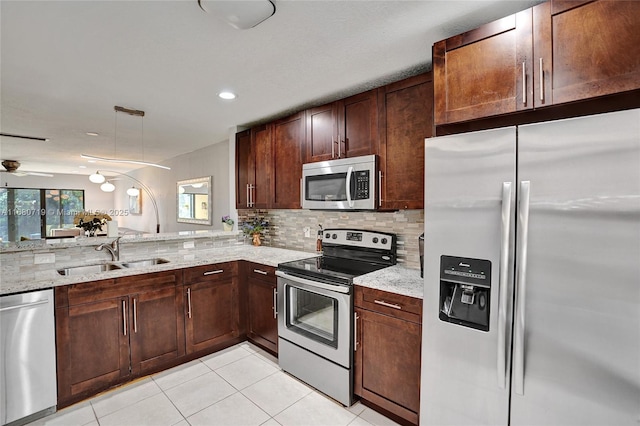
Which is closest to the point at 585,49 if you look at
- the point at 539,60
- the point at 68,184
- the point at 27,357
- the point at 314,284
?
the point at 539,60

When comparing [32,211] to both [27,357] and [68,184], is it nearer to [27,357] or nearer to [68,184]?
[68,184]

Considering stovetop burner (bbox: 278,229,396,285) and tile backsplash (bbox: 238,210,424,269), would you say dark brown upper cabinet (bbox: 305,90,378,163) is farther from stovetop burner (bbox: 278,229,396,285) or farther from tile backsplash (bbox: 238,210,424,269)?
stovetop burner (bbox: 278,229,396,285)

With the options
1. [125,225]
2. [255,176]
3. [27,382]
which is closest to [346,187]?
[255,176]

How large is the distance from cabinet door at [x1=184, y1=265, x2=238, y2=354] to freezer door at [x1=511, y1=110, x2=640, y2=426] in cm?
244

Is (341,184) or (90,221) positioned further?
(90,221)

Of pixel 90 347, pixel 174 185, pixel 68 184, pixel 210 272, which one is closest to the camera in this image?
pixel 90 347

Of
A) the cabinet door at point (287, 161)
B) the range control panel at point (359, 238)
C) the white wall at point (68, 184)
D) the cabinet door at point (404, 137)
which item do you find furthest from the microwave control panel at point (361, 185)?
the white wall at point (68, 184)

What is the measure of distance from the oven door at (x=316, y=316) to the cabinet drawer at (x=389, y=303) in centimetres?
9

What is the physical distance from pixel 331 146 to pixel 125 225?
8725 mm

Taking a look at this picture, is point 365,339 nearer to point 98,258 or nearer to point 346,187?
point 346,187

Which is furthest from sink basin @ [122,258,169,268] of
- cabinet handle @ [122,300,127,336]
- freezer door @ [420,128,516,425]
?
freezer door @ [420,128,516,425]

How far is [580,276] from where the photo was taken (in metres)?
1.22

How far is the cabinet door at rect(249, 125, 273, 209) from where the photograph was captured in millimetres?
3318

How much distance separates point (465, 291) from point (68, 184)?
10754 millimetres
